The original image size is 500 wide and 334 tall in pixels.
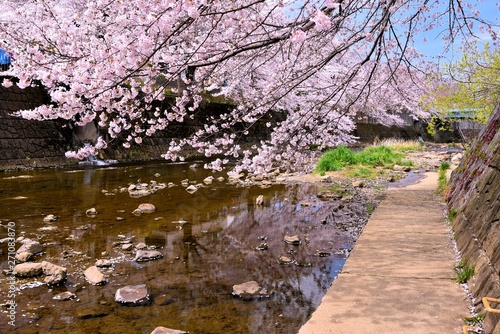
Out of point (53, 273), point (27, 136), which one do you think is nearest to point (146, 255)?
point (53, 273)

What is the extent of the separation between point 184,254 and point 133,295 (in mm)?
1372

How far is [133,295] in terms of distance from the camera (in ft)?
12.2

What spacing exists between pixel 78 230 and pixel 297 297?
3.83 metres

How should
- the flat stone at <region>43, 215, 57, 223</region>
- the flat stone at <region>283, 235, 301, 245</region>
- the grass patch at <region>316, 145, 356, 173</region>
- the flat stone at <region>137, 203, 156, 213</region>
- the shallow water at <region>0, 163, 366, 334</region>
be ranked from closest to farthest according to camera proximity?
1. the shallow water at <region>0, 163, 366, 334</region>
2. the flat stone at <region>283, 235, 301, 245</region>
3. the flat stone at <region>43, 215, 57, 223</region>
4. the flat stone at <region>137, 203, 156, 213</region>
5. the grass patch at <region>316, 145, 356, 173</region>

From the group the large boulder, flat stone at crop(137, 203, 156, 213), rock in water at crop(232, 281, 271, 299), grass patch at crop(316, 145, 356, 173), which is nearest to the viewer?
rock in water at crop(232, 281, 271, 299)

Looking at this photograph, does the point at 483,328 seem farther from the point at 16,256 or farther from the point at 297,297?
the point at 16,256

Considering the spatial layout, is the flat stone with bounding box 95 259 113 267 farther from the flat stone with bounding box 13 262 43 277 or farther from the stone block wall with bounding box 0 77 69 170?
the stone block wall with bounding box 0 77 69 170

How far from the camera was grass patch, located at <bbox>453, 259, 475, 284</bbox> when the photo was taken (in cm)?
340

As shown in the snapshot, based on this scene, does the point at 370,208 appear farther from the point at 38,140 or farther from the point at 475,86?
the point at 38,140

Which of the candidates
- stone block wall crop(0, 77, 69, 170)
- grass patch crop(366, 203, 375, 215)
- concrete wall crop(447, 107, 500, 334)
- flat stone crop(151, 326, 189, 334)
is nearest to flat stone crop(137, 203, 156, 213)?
grass patch crop(366, 203, 375, 215)

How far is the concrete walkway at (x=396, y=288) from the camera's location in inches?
110

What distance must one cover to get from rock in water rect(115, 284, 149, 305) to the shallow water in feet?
0.29

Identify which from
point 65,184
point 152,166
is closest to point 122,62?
point 65,184

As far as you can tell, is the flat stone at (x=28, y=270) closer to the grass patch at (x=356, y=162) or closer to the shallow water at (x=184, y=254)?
the shallow water at (x=184, y=254)
